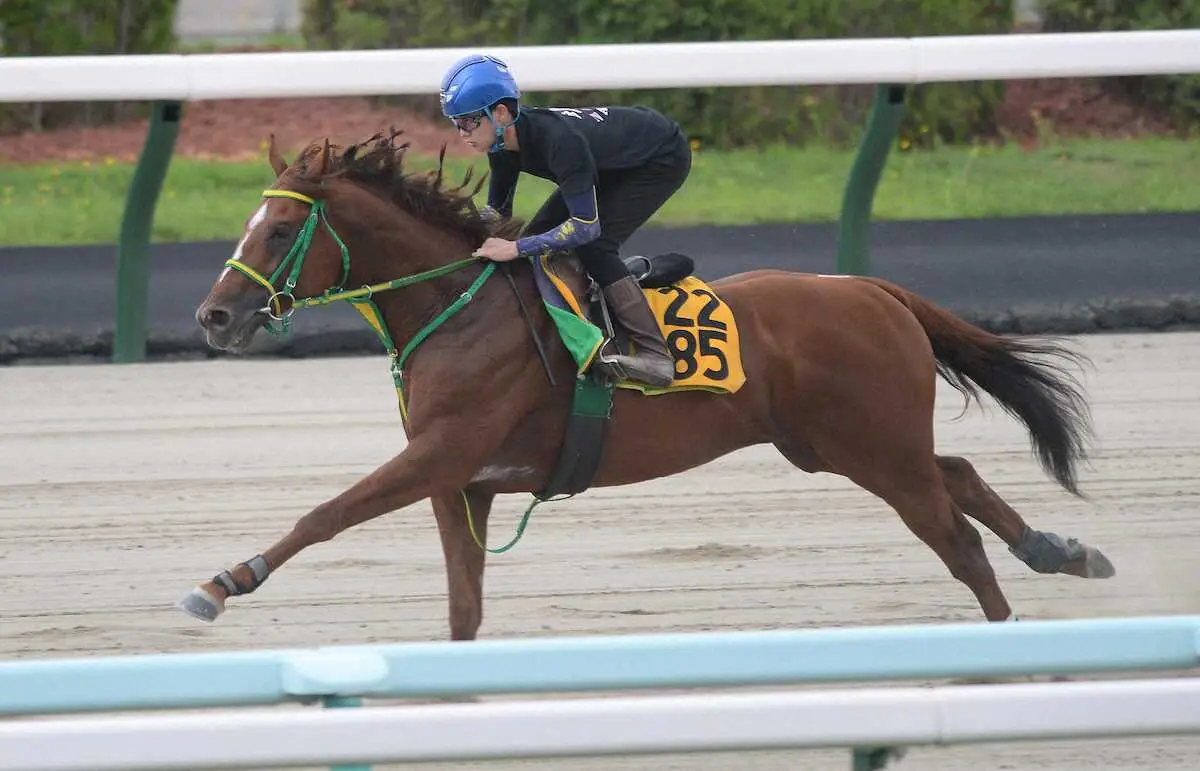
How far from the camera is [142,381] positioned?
813cm

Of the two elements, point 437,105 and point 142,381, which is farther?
point 437,105

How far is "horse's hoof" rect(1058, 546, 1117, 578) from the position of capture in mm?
5008

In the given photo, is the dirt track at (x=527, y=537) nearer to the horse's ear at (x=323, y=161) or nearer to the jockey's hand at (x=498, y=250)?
the jockey's hand at (x=498, y=250)

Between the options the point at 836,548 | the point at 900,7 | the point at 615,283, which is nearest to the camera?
the point at 615,283

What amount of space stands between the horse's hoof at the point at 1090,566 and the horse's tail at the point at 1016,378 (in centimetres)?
29

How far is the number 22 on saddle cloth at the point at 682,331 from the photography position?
15.2 feet

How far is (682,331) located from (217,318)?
4.10ft

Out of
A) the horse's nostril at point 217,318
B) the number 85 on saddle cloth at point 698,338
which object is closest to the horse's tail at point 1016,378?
the number 85 on saddle cloth at point 698,338

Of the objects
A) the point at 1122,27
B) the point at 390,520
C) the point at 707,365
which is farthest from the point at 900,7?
the point at 707,365

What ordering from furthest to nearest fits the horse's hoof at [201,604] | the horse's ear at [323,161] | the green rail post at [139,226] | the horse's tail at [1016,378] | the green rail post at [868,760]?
the green rail post at [139,226] < the horse's tail at [1016,378] < the horse's ear at [323,161] < the horse's hoof at [201,604] < the green rail post at [868,760]

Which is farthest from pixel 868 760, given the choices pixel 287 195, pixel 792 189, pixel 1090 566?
pixel 792 189

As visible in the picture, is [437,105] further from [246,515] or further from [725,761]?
[725,761]

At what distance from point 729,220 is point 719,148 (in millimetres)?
2308

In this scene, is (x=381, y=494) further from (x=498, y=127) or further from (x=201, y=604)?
(x=498, y=127)
